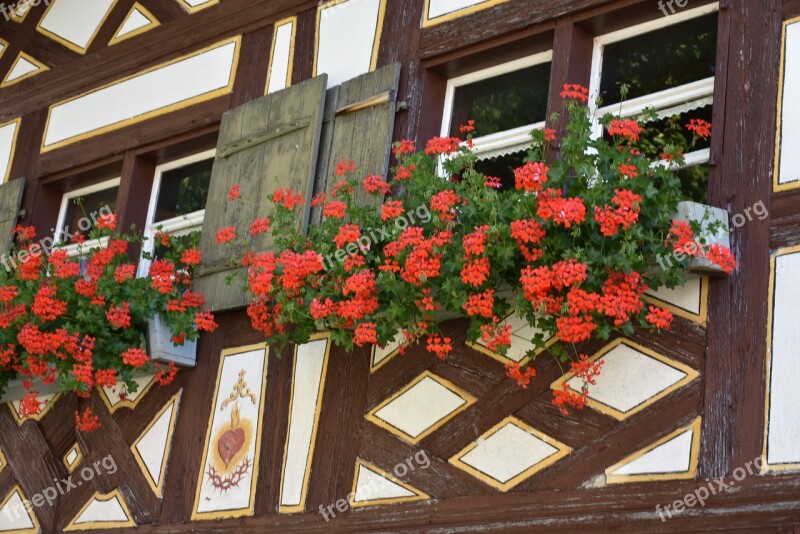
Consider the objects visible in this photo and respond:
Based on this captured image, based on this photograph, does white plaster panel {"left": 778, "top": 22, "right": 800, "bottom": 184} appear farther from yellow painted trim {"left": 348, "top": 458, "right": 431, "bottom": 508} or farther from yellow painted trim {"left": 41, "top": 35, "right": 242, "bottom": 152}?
yellow painted trim {"left": 41, "top": 35, "right": 242, "bottom": 152}

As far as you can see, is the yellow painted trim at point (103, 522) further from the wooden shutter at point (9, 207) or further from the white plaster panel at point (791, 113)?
the white plaster panel at point (791, 113)

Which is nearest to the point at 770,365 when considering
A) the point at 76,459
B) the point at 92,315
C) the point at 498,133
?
the point at 498,133

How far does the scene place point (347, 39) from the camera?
6949 millimetres

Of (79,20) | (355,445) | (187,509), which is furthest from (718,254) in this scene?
(79,20)

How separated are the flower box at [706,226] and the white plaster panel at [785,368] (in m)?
0.22

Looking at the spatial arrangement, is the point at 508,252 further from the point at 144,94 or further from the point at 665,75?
the point at 144,94

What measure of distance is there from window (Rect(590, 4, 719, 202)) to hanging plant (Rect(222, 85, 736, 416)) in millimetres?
290

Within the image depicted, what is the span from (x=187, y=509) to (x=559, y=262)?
2498 mm

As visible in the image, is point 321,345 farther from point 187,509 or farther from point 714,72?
point 714,72

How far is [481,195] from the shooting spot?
5.25 m

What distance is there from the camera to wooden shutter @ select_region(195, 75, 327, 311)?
21.6 feet

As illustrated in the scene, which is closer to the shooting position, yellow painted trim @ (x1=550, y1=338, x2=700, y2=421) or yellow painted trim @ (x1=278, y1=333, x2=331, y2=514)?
yellow painted trim @ (x1=550, y1=338, x2=700, y2=421)

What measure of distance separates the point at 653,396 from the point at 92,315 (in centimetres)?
285

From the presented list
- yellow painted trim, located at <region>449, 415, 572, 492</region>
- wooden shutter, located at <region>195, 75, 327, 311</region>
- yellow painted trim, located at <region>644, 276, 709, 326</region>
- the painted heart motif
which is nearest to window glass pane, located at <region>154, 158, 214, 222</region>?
wooden shutter, located at <region>195, 75, 327, 311</region>
